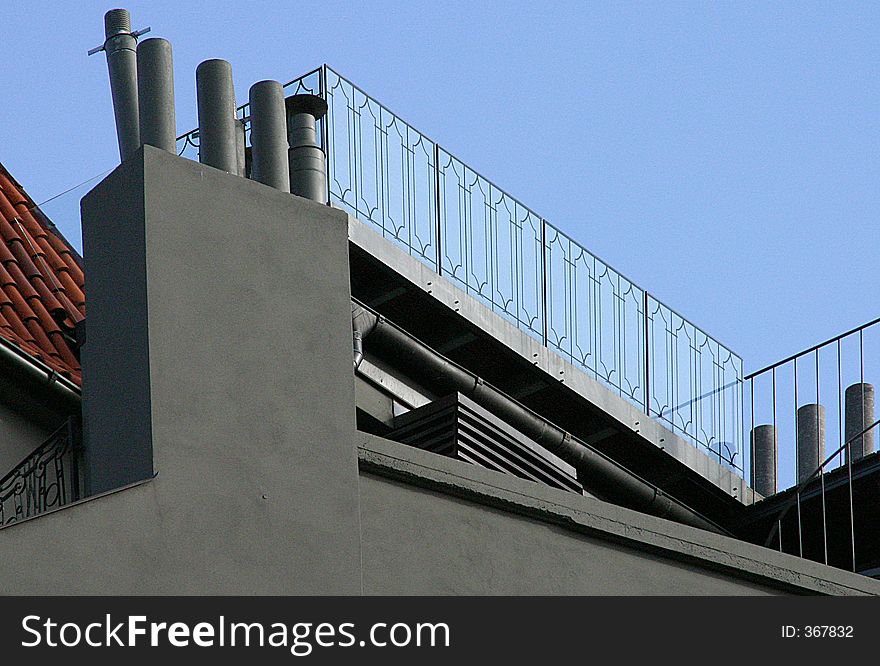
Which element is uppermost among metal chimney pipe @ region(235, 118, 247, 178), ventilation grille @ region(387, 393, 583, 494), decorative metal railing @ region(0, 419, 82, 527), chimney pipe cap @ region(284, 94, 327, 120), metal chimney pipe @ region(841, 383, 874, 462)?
chimney pipe cap @ region(284, 94, 327, 120)

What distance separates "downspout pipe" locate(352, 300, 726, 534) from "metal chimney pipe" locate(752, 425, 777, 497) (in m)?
1.36

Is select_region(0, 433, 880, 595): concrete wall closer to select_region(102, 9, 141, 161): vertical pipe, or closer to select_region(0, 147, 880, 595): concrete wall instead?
select_region(0, 147, 880, 595): concrete wall

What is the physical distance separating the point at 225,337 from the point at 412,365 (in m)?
4.76

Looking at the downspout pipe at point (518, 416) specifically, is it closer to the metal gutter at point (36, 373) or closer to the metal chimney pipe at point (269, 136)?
the metal gutter at point (36, 373)

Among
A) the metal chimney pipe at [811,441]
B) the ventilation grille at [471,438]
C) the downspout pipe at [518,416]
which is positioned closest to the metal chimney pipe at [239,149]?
the ventilation grille at [471,438]

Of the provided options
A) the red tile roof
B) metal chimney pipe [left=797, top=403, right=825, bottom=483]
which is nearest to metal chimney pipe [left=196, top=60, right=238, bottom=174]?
the red tile roof

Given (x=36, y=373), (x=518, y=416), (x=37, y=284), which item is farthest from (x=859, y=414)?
(x=36, y=373)

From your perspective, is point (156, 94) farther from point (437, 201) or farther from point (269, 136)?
point (437, 201)

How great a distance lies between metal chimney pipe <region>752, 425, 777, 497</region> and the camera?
17281 millimetres

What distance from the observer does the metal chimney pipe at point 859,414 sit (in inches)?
666

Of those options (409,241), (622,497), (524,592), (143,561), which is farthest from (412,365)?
(143,561)

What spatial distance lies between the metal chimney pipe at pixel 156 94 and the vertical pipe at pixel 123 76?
195 millimetres

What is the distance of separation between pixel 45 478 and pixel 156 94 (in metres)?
2.12
